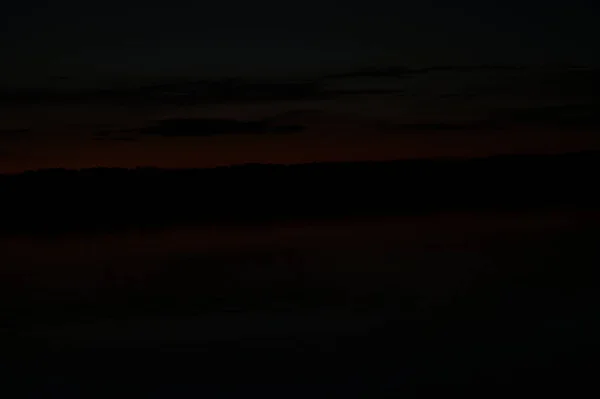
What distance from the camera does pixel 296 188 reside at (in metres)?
17.4

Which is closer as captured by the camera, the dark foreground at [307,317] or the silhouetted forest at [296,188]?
the dark foreground at [307,317]

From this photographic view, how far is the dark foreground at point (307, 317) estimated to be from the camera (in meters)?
4.53

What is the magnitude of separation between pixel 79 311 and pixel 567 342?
319 centimetres

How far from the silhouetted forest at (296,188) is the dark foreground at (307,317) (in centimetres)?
555

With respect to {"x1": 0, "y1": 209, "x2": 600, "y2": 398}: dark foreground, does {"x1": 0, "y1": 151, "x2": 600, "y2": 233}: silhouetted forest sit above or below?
above

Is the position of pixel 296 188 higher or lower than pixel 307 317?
higher

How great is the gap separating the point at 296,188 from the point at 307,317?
1161 cm

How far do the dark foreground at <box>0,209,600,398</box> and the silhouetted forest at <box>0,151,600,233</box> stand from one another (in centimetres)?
555

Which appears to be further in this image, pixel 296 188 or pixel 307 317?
pixel 296 188

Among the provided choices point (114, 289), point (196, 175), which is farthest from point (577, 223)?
point (196, 175)

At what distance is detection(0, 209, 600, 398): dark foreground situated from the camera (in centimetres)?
453

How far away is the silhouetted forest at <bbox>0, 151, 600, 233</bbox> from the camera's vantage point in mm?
14992

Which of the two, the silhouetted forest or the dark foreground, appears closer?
the dark foreground

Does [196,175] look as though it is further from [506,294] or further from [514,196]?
A: [506,294]
